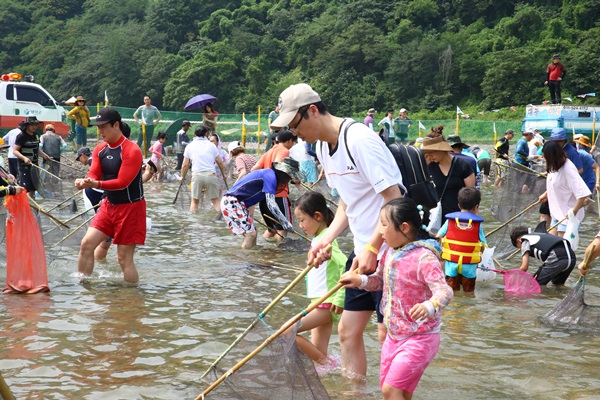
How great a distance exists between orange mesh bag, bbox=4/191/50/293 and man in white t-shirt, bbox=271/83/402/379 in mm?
3878

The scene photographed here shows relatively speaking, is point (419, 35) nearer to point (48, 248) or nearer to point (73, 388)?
point (48, 248)

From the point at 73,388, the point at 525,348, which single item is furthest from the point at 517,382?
the point at 73,388

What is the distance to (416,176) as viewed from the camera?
4.42 metres

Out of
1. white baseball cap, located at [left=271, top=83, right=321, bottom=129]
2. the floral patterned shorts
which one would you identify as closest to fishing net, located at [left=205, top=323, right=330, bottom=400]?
white baseball cap, located at [left=271, top=83, right=321, bottom=129]

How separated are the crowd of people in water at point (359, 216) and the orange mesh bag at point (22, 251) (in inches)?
9.4

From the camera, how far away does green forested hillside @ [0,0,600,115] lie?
4869 cm

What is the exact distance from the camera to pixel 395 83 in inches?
2058

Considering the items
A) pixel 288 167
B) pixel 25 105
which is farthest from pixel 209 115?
pixel 288 167

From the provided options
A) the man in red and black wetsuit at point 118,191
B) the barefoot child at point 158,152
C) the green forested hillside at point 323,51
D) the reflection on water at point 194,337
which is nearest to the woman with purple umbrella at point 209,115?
the barefoot child at point 158,152

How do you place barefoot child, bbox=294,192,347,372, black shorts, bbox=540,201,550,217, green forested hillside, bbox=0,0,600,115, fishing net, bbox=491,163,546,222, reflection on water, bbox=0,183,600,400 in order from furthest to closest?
green forested hillside, bbox=0,0,600,115, fishing net, bbox=491,163,546,222, black shorts, bbox=540,201,550,217, reflection on water, bbox=0,183,600,400, barefoot child, bbox=294,192,347,372

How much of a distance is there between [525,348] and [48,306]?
3907 millimetres

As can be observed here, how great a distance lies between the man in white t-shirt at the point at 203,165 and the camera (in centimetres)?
1300

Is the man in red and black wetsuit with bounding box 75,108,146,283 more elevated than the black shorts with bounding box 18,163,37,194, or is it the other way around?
the man in red and black wetsuit with bounding box 75,108,146,283

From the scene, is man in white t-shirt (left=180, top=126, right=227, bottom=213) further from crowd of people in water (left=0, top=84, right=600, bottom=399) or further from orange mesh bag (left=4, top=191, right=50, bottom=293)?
orange mesh bag (left=4, top=191, right=50, bottom=293)
